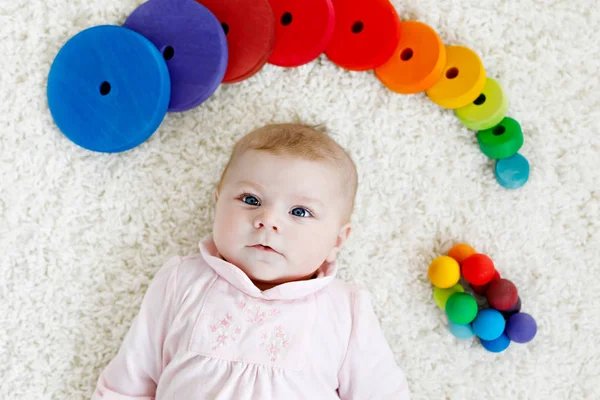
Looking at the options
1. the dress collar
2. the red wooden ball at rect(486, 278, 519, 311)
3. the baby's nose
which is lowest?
the dress collar

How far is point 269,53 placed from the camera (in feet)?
4.12

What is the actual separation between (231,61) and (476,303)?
74cm

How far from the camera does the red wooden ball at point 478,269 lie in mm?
1239

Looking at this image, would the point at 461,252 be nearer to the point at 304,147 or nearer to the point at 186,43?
the point at 304,147

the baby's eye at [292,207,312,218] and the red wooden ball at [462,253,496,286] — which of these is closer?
the baby's eye at [292,207,312,218]

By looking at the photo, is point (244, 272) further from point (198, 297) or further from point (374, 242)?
point (374, 242)

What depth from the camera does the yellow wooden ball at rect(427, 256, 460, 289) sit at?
1.25 metres

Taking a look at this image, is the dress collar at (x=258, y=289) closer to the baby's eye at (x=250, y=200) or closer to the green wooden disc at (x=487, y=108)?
the baby's eye at (x=250, y=200)

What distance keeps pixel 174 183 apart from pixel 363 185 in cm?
42

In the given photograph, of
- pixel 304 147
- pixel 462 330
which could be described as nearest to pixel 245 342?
pixel 304 147

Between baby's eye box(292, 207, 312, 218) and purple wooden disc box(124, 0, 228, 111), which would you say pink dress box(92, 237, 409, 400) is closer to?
baby's eye box(292, 207, 312, 218)

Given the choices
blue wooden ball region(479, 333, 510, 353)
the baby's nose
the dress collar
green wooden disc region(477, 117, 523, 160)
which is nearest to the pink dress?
the dress collar

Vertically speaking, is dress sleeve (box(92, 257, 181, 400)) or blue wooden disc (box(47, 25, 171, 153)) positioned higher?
blue wooden disc (box(47, 25, 171, 153))

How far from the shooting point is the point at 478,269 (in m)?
1.24
